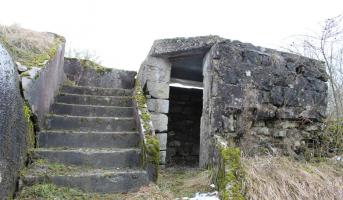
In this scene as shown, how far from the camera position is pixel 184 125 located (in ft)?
24.2

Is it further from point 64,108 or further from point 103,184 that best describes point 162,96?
point 103,184

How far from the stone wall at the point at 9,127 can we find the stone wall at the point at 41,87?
22 cm

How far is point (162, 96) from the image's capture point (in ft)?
17.2

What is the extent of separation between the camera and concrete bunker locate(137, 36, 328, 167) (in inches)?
174

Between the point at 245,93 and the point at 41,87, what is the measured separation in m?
2.88

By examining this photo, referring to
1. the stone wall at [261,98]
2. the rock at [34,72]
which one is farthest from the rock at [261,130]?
the rock at [34,72]

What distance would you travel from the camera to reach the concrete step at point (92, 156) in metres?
3.25

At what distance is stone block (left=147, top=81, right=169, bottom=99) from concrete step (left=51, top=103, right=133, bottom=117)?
0.73 meters

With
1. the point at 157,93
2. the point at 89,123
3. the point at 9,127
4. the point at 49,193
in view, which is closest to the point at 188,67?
the point at 157,93

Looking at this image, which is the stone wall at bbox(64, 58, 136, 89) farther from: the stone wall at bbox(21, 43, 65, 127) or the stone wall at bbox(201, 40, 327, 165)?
the stone wall at bbox(201, 40, 327, 165)

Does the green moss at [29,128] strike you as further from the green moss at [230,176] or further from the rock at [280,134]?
the rock at [280,134]

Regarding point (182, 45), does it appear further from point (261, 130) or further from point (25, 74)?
point (25, 74)

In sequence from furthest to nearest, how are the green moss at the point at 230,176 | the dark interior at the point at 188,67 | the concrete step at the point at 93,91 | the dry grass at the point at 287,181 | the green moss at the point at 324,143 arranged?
the dark interior at the point at 188,67
the concrete step at the point at 93,91
the green moss at the point at 324,143
the dry grass at the point at 287,181
the green moss at the point at 230,176

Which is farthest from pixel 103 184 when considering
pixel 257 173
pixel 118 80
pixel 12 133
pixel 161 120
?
pixel 118 80
